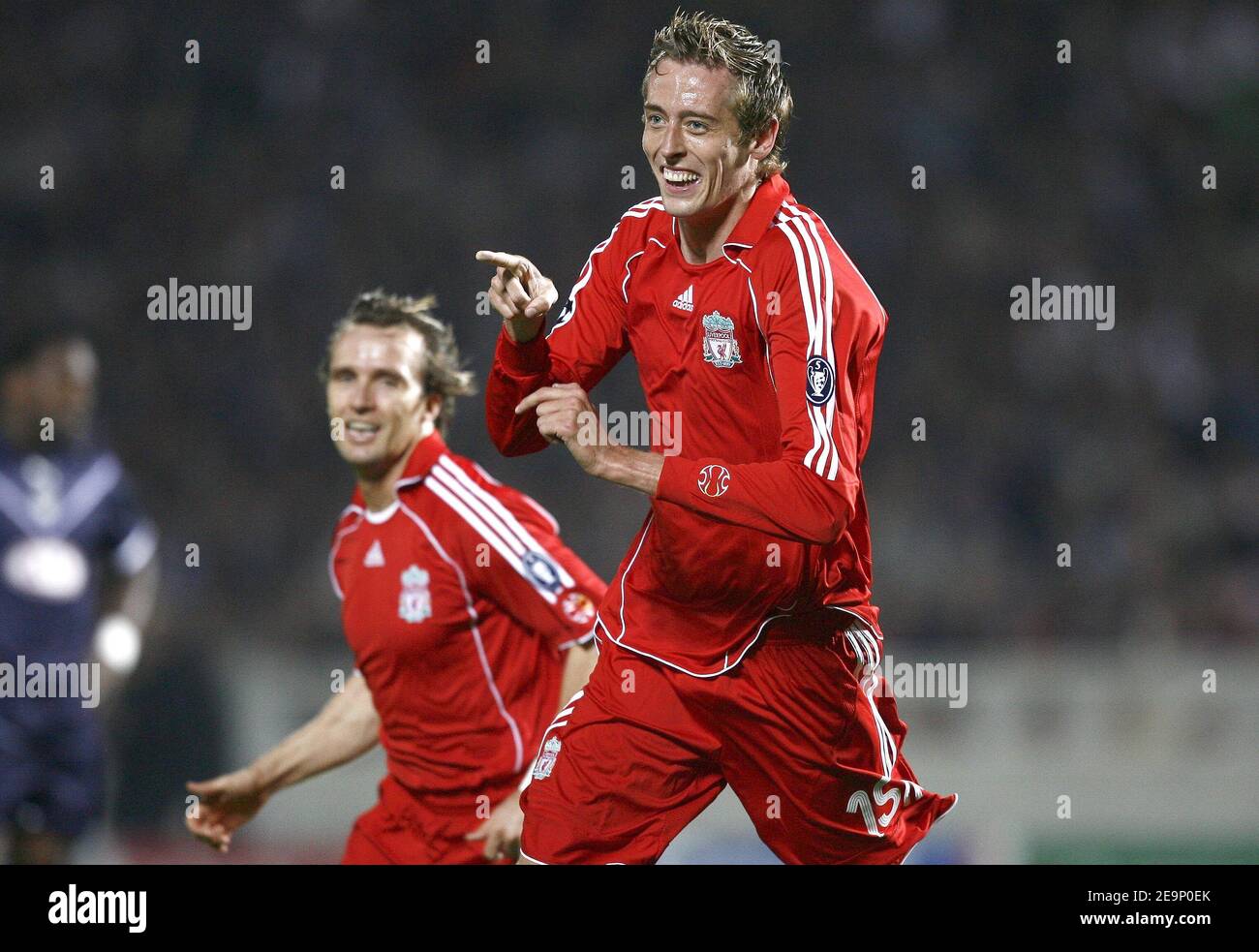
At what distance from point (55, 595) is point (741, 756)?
12.9 ft

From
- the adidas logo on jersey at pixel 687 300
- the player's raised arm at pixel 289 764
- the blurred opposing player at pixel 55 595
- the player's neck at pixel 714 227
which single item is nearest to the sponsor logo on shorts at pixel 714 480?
the adidas logo on jersey at pixel 687 300

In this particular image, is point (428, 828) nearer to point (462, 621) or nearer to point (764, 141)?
point (462, 621)

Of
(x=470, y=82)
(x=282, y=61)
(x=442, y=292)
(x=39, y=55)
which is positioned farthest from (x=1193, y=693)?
(x=39, y=55)

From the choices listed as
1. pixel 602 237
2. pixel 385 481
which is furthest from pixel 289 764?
pixel 602 237

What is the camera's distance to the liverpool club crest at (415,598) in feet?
14.1

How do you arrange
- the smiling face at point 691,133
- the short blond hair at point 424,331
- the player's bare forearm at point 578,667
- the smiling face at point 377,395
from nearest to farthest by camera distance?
the smiling face at point 691,133
the player's bare forearm at point 578,667
the smiling face at point 377,395
the short blond hair at point 424,331

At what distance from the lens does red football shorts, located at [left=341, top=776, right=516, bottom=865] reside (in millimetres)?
4320

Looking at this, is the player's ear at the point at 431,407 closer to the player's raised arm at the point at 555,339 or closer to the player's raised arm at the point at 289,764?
the player's raised arm at the point at 289,764

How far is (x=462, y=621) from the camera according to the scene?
4320 millimetres

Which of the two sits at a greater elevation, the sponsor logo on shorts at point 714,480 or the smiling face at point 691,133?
the smiling face at point 691,133

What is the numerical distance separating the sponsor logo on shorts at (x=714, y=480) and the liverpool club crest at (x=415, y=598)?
1.19 metres

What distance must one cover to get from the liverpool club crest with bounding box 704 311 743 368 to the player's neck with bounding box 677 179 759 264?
147 millimetres

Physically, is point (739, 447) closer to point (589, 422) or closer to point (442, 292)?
point (589, 422)

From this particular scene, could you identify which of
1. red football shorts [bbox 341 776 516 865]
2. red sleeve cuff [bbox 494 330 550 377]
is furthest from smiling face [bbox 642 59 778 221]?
red football shorts [bbox 341 776 516 865]
